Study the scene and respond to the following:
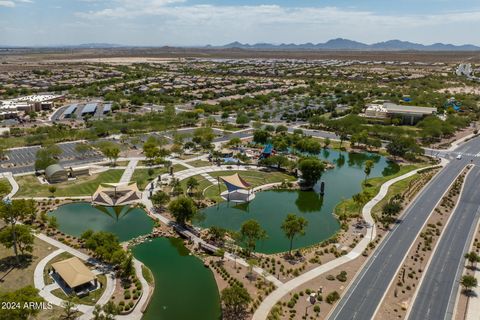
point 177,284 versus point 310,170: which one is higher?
point 310,170

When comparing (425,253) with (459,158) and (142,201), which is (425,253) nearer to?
(142,201)

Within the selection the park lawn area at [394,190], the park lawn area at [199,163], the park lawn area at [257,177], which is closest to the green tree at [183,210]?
the park lawn area at [257,177]

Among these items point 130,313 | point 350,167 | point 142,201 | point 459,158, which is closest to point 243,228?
point 130,313

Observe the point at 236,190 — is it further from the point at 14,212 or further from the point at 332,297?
the point at 14,212

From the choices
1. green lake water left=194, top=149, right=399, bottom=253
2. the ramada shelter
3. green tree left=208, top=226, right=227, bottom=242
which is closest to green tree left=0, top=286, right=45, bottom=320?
the ramada shelter

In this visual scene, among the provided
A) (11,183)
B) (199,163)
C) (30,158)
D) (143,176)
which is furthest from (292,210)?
(30,158)
